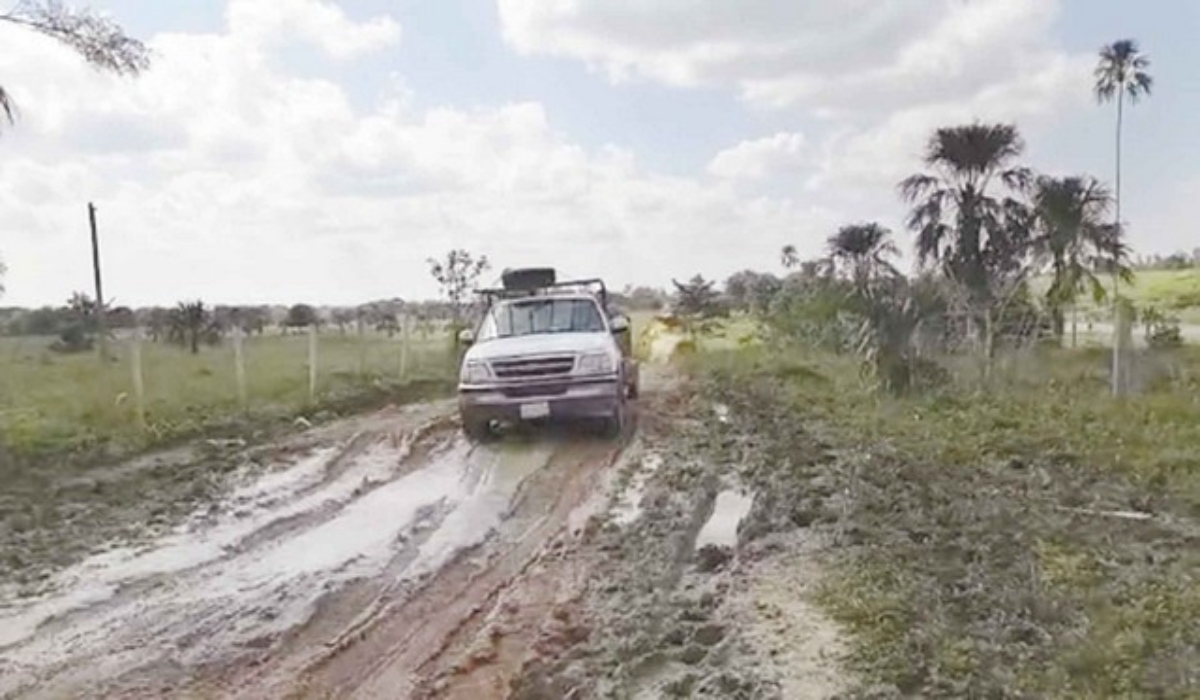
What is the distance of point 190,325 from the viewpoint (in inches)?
1355

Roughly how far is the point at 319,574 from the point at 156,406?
27.3 ft

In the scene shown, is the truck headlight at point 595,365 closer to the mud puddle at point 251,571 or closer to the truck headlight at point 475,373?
the truck headlight at point 475,373

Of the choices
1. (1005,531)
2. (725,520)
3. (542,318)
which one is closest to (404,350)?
(542,318)

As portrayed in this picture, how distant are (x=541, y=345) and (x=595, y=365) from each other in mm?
679

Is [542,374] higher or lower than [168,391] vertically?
higher

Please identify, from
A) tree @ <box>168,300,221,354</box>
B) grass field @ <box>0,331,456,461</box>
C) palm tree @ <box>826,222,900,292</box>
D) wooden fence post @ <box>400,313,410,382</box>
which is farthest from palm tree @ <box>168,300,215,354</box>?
palm tree @ <box>826,222,900,292</box>

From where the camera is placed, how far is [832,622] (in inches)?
213

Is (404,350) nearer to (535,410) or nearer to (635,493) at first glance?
(535,410)

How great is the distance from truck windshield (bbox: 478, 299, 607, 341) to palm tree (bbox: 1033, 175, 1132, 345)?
10.4 metres

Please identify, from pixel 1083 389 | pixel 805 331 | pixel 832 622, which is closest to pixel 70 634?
pixel 832 622

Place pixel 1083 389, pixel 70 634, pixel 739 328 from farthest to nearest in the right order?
pixel 739 328 < pixel 1083 389 < pixel 70 634

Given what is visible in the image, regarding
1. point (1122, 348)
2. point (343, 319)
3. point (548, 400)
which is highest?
point (343, 319)

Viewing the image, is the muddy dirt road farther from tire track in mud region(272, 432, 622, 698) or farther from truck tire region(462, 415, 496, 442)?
truck tire region(462, 415, 496, 442)

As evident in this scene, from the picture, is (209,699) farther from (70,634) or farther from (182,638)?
(70,634)
